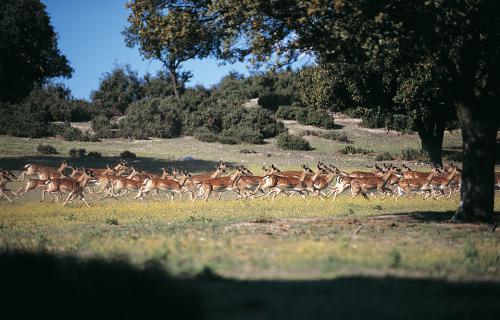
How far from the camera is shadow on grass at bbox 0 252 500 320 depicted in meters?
8.36

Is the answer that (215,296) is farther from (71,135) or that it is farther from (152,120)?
(152,120)

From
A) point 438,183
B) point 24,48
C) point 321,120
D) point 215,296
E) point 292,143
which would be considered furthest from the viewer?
point 321,120

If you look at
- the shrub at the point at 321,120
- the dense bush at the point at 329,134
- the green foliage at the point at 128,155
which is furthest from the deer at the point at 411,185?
the shrub at the point at 321,120

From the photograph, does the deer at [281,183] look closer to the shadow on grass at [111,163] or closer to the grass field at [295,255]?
the grass field at [295,255]

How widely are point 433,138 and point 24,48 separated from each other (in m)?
24.5

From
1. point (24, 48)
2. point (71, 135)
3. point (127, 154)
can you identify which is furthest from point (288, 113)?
point (24, 48)

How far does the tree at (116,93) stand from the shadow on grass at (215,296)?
62334 millimetres

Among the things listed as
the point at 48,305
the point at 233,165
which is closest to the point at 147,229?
the point at 48,305

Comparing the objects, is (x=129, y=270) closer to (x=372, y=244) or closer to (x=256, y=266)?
(x=256, y=266)

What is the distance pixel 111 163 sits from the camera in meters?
43.1

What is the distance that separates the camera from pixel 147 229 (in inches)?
690

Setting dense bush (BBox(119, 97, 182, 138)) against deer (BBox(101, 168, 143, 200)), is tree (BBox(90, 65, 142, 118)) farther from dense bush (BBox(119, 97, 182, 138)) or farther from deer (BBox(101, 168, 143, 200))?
deer (BBox(101, 168, 143, 200))

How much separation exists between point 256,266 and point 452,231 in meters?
6.97

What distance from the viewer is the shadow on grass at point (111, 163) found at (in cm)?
4103
